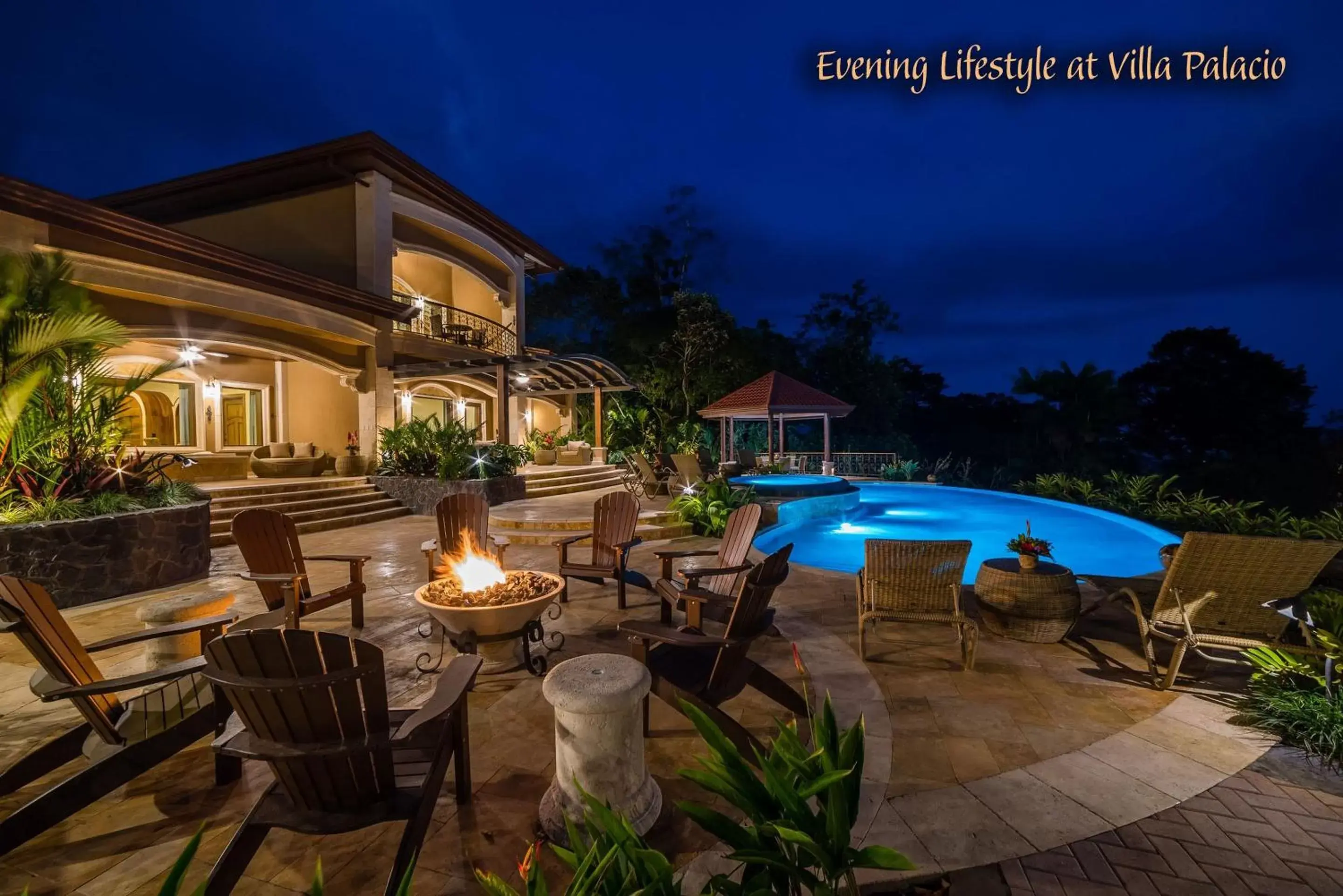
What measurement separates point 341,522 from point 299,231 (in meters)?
9.59

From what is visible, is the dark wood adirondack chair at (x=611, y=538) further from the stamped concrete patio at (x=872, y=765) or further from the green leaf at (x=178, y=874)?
the green leaf at (x=178, y=874)

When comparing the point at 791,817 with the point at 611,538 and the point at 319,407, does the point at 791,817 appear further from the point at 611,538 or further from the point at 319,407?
the point at 319,407

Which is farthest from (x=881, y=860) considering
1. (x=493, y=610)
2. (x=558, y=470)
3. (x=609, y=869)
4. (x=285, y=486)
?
(x=558, y=470)

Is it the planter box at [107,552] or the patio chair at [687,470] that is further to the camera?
the patio chair at [687,470]

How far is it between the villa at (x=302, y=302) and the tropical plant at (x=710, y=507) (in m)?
6.17

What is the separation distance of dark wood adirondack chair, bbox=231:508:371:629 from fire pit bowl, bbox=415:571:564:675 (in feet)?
3.16

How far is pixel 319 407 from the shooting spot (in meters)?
16.0

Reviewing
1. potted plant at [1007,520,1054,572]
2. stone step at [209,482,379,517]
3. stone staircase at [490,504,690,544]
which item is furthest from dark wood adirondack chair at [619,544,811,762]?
stone step at [209,482,379,517]

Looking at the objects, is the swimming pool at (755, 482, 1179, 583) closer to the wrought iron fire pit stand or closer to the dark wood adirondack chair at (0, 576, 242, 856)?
the wrought iron fire pit stand

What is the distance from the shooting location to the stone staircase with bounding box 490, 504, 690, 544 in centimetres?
894

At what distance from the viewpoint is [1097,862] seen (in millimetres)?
2203

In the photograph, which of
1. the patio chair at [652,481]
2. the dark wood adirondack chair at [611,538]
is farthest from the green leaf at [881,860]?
the patio chair at [652,481]

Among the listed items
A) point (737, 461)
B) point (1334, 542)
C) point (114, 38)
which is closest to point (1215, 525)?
point (1334, 542)

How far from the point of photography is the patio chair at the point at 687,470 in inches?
505
